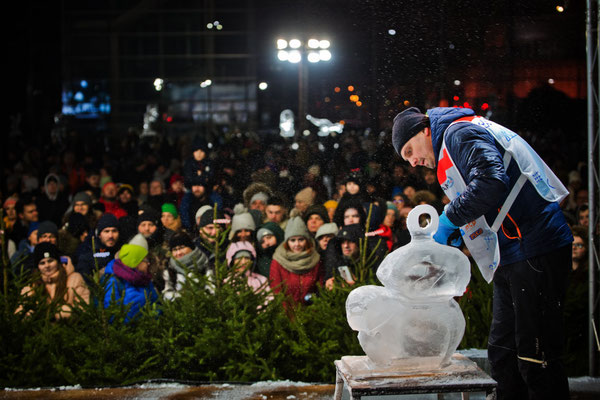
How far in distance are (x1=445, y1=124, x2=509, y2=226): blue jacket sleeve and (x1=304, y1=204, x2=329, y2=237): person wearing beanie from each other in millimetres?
3183

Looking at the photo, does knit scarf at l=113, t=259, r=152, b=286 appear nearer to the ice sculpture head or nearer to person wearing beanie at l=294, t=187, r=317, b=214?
person wearing beanie at l=294, t=187, r=317, b=214

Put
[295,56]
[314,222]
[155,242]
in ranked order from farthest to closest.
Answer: [295,56]
[314,222]
[155,242]

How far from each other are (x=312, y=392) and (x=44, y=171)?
7.90 metres

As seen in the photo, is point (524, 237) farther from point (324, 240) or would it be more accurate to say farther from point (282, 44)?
point (282, 44)

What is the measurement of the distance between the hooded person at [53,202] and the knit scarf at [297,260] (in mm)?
3285

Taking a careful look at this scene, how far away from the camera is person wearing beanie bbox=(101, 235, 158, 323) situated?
5020mm

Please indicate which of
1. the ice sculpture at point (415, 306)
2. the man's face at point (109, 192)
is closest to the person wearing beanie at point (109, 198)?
the man's face at point (109, 192)

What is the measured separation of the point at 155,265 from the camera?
5.45 metres

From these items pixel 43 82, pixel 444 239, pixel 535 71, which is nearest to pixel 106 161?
pixel 535 71

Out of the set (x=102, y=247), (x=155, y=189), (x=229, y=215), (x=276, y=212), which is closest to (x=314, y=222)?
(x=276, y=212)

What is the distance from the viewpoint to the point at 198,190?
7.32 meters

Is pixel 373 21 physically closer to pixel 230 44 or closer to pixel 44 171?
pixel 44 171

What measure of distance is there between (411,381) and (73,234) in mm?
4587

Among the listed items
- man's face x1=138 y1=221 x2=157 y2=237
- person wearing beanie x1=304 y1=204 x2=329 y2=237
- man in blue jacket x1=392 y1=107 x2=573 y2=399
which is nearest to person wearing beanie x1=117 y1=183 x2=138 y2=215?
man's face x1=138 y1=221 x2=157 y2=237
